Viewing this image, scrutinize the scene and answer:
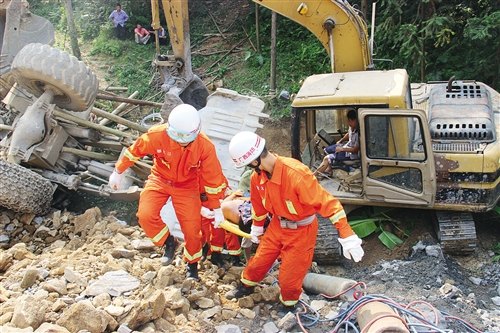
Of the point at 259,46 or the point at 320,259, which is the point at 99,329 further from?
the point at 259,46

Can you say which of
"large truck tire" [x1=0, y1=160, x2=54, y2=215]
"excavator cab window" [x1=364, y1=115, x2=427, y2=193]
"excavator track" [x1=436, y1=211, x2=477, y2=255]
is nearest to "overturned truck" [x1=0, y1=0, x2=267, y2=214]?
"large truck tire" [x1=0, y1=160, x2=54, y2=215]

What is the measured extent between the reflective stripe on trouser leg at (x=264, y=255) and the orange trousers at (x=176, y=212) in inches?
21.6

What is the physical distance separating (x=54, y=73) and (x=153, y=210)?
100 inches

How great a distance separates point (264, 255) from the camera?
5.01 m

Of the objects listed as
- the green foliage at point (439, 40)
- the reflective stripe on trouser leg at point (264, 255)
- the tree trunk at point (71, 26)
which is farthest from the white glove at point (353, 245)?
the tree trunk at point (71, 26)

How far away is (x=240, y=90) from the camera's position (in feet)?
35.5

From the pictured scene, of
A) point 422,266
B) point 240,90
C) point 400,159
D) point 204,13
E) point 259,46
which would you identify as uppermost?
point 204,13

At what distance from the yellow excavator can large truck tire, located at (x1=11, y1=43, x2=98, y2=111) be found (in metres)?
2.32

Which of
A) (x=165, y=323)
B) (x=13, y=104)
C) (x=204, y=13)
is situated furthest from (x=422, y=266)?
(x=204, y=13)

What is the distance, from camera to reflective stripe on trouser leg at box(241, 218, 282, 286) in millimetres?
4922

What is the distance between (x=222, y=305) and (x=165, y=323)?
76 centimetres

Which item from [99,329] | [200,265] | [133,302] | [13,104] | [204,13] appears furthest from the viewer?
[204,13]

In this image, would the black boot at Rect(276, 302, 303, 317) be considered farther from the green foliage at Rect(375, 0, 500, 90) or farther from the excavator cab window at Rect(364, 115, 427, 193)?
the green foliage at Rect(375, 0, 500, 90)

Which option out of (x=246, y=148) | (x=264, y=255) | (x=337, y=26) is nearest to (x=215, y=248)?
(x=264, y=255)
